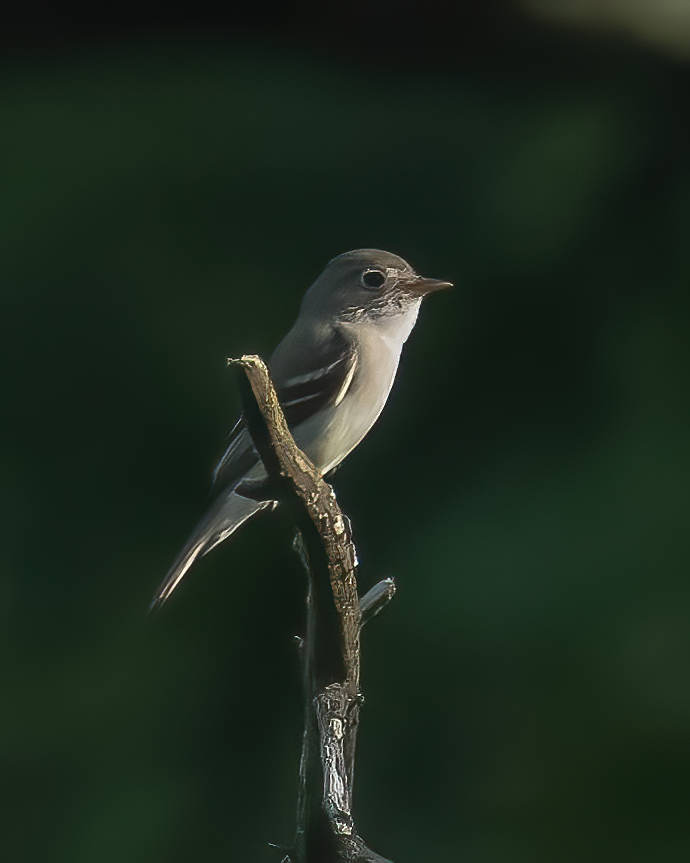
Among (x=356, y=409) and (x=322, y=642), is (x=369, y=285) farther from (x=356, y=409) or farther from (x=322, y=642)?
(x=322, y=642)

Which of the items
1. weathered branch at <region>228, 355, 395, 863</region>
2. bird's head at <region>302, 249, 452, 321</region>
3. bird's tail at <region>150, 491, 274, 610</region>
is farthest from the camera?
bird's head at <region>302, 249, 452, 321</region>

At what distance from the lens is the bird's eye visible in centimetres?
309

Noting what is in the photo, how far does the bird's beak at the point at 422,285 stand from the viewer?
9.74ft

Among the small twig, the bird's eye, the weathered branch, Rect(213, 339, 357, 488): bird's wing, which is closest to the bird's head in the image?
the bird's eye

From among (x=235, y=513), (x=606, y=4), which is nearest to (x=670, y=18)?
(x=606, y=4)

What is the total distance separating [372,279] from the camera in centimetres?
310

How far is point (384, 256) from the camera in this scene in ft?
10.1

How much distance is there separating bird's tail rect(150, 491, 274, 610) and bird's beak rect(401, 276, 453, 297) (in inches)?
22.7

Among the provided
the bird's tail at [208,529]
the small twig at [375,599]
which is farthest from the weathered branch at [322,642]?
the bird's tail at [208,529]

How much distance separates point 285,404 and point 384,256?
426 millimetres

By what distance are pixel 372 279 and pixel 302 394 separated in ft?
1.11

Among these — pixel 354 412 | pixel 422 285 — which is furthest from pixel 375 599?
pixel 422 285

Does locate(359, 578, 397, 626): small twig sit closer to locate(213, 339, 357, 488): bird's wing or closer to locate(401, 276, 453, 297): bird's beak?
locate(213, 339, 357, 488): bird's wing

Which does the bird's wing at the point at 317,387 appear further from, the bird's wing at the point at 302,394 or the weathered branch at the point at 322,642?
the weathered branch at the point at 322,642
